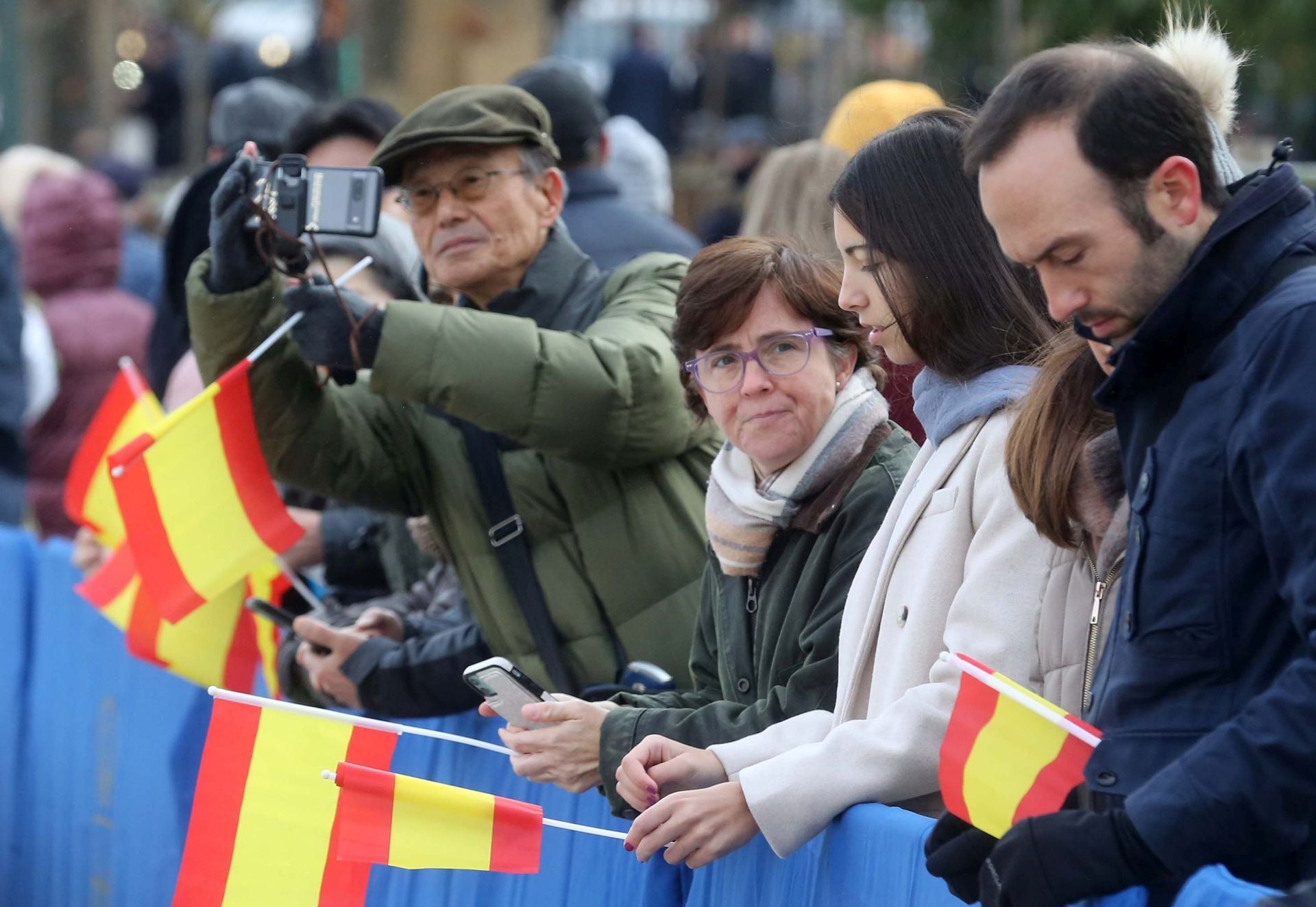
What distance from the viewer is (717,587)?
3.51 meters

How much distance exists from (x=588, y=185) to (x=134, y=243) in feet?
15.9

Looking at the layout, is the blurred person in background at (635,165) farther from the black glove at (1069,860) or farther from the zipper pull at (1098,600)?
the black glove at (1069,860)

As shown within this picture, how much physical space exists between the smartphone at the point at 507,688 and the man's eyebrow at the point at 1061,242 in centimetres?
125

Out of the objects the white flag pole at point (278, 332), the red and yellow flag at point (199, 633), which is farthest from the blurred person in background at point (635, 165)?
the white flag pole at point (278, 332)

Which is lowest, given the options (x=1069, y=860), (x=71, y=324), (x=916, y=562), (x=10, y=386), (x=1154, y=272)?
(x=10, y=386)

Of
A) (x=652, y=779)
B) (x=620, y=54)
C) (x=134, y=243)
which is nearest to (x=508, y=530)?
(x=652, y=779)

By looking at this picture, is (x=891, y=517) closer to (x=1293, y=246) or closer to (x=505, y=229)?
(x=1293, y=246)

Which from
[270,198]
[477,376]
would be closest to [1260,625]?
[477,376]

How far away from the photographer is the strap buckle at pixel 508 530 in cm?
418

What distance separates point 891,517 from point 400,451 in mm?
1784

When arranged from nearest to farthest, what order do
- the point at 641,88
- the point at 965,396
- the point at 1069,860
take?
the point at 1069,860
the point at 965,396
the point at 641,88

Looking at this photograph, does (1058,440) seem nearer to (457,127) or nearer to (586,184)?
(457,127)

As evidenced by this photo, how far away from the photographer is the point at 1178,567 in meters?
2.24

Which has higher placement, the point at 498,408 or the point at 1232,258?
the point at 1232,258
